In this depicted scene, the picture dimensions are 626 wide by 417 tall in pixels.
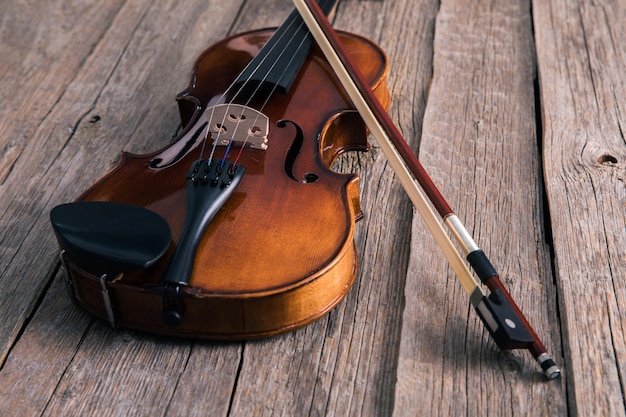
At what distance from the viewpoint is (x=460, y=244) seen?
118cm

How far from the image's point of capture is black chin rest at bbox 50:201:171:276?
3.52 feet


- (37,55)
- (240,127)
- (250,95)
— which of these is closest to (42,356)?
(240,127)

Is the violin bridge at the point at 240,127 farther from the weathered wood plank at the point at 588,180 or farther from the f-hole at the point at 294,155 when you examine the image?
the weathered wood plank at the point at 588,180

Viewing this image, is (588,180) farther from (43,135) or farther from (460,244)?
(43,135)

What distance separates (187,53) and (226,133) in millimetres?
796

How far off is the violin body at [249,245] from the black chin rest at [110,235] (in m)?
0.02

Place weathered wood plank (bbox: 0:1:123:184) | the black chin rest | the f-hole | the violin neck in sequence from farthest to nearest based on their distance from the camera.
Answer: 1. weathered wood plank (bbox: 0:1:123:184)
2. the violin neck
3. the f-hole
4. the black chin rest

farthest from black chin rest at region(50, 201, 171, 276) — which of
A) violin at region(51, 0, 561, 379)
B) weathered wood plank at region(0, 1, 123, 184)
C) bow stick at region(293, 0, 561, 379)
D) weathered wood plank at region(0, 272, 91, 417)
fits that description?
weathered wood plank at region(0, 1, 123, 184)

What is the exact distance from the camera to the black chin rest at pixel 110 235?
107cm

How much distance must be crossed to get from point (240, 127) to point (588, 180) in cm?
74

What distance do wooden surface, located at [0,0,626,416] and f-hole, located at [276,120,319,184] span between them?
0.21 m

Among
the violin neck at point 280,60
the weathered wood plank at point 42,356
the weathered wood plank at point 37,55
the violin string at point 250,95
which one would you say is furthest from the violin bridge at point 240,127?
the weathered wood plank at point 37,55

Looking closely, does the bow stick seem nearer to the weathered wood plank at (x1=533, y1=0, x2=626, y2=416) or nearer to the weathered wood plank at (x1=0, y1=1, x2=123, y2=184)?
the weathered wood plank at (x1=533, y1=0, x2=626, y2=416)

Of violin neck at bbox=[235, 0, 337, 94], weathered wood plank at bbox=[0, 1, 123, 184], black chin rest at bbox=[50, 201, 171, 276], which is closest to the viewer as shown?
black chin rest at bbox=[50, 201, 171, 276]
